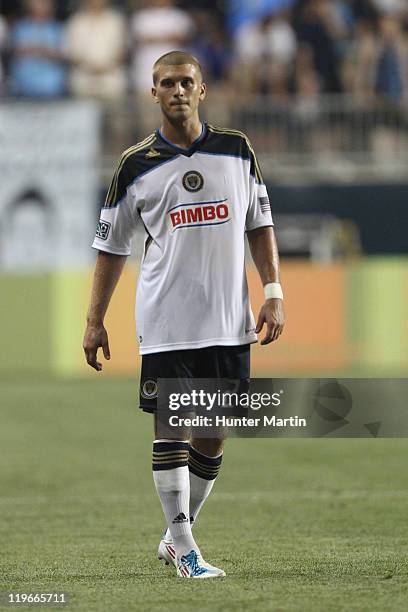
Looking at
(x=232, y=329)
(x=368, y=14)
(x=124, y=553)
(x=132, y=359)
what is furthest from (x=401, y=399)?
(x=368, y=14)

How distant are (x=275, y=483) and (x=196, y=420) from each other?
14.4 ft

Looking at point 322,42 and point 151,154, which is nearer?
point 151,154

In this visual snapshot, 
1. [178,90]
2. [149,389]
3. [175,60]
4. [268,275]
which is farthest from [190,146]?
[149,389]

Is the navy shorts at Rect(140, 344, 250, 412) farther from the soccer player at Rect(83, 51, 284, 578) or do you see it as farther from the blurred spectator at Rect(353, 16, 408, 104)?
the blurred spectator at Rect(353, 16, 408, 104)

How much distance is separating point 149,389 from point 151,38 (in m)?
16.6

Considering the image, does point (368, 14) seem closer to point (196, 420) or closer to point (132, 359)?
point (132, 359)

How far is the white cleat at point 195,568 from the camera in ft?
18.6

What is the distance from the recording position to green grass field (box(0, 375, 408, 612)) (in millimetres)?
5297

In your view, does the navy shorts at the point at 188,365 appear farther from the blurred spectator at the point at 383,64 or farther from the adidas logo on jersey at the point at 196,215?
the blurred spectator at the point at 383,64

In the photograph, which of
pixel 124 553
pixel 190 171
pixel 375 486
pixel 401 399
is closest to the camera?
pixel 401 399

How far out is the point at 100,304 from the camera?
582 centimetres

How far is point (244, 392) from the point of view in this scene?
522 centimetres

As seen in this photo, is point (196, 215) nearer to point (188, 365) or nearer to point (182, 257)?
point (182, 257)

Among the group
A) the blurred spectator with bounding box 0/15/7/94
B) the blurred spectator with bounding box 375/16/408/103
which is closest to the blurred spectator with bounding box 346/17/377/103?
the blurred spectator with bounding box 375/16/408/103
